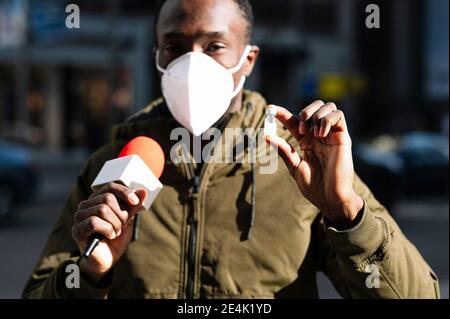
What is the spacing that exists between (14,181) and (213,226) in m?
11.0

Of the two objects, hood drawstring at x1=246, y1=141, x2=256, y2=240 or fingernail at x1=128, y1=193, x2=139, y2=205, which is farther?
hood drawstring at x1=246, y1=141, x2=256, y2=240

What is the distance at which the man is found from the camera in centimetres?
194

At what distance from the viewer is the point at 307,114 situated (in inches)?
65.6

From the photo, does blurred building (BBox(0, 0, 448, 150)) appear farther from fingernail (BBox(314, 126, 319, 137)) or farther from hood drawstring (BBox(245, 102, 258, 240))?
fingernail (BBox(314, 126, 319, 137))

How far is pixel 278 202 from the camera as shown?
2.11 metres

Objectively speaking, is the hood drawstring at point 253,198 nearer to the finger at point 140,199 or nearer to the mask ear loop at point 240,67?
the mask ear loop at point 240,67

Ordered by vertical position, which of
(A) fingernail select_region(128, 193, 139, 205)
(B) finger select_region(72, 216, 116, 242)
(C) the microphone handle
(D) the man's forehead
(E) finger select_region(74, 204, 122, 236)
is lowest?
(C) the microphone handle

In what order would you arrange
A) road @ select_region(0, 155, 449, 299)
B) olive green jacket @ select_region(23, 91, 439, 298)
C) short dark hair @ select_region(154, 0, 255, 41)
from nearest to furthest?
olive green jacket @ select_region(23, 91, 439, 298), short dark hair @ select_region(154, 0, 255, 41), road @ select_region(0, 155, 449, 299)

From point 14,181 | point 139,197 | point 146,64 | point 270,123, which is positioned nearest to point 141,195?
point 139,197

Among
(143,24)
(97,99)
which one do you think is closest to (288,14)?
(143,24)

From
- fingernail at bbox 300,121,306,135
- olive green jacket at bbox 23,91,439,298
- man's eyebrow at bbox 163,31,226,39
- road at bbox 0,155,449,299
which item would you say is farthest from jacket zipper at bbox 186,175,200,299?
road at bbox 0,155,449,299

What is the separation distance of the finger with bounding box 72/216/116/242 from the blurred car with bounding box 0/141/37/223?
36.3 feet

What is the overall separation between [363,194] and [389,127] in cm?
3263
